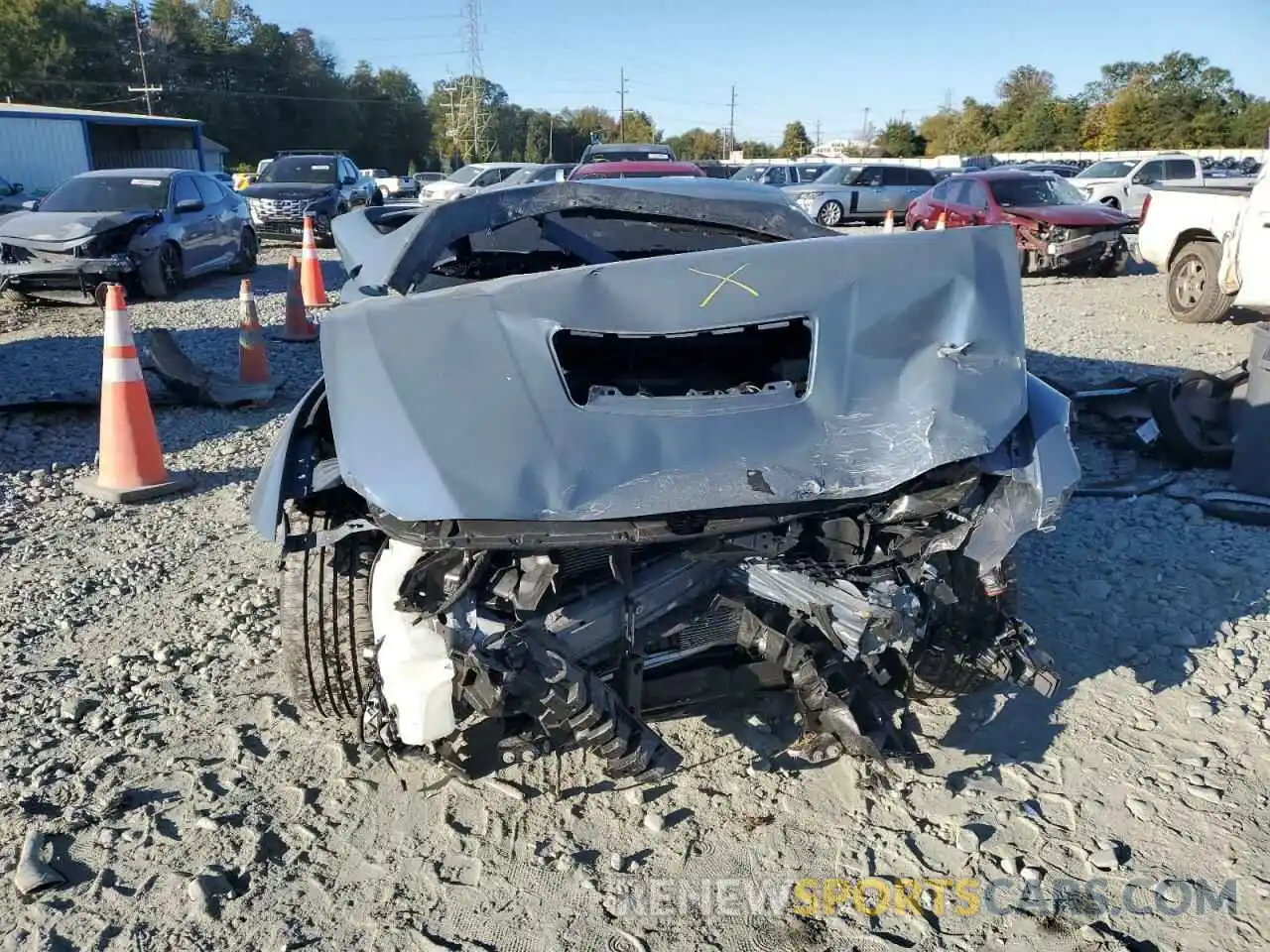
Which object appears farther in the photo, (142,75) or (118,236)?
(142,75)

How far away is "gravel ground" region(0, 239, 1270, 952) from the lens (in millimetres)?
2301

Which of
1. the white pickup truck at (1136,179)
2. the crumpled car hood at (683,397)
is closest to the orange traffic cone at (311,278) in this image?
the crumpled car hood at (683,397)

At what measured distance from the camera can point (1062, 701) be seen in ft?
10.6

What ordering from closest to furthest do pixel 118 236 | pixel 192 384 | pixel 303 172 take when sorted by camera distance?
pixel 192 384
pixel 118 236
pixel 303 172

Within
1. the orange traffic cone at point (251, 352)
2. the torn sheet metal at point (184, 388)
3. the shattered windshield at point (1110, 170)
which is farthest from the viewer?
the shattered windshield at point (1110, 170)

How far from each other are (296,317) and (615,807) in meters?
7.22

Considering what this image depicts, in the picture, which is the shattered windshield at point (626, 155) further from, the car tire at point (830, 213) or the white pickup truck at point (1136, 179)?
the white pickup truck at point (1136, 179)

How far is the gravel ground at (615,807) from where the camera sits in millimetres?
2301

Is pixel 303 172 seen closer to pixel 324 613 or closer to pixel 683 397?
pixel 324 613

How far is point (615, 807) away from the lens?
271 centimetres

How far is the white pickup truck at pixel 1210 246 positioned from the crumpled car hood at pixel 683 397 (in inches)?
287

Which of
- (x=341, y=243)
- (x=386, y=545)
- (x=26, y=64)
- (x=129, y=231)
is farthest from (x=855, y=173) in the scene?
(x=26, y=64)

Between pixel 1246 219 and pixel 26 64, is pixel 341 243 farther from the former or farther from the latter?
pixel 26 64

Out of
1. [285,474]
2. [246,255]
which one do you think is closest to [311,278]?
[246,255]
